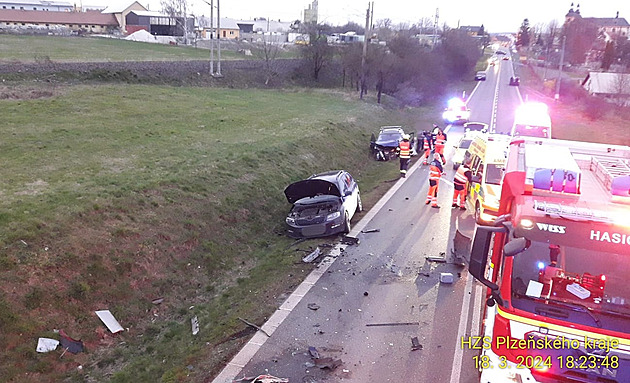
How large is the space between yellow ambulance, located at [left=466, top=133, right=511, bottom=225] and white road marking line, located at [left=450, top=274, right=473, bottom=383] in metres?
2.11

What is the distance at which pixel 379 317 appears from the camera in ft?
→ 28.3

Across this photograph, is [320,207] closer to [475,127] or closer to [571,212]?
[571,212]

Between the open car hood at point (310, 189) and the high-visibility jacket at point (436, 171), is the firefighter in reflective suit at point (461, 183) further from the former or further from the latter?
the open car hood at point (310, 189)

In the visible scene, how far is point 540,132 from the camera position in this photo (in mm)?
20312

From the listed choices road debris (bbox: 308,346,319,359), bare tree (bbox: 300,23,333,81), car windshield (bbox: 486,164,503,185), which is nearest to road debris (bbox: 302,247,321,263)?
road debris (bbox: 308,346,319,359)

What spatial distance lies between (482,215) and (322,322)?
16.7 feet

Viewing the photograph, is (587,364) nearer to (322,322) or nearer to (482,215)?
(322,322)

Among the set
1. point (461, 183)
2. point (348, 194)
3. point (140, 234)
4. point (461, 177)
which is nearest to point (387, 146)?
point (461, 183)

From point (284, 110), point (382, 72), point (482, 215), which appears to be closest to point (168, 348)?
point (482, 215)

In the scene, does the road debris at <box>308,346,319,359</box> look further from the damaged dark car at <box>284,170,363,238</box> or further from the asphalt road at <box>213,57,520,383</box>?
the damaged dark car at <box>284,170,363,238</box>

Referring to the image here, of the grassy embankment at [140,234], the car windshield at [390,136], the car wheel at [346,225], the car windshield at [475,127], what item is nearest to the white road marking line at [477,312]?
the grassy embankment at [140,234]

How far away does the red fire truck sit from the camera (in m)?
4.72

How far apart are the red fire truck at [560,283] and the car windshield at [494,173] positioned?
20.9 feet

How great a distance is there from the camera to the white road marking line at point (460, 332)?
7012 millimetres
